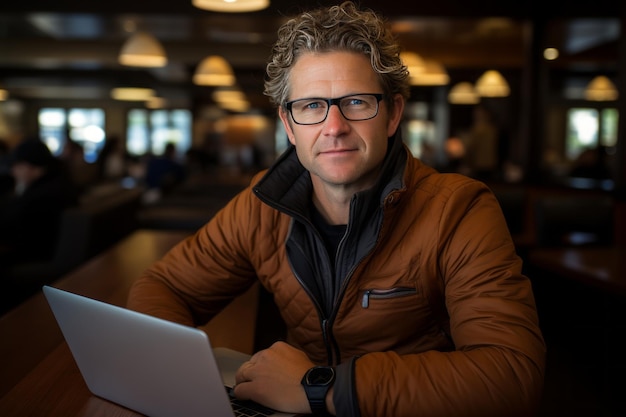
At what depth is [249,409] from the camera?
1307 mm

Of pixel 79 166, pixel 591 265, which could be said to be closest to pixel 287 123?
pixel 591 265

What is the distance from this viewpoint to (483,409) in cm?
126

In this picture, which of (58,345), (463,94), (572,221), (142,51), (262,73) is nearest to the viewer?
(58,345)

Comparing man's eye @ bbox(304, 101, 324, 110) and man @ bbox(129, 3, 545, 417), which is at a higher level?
man's eye @ bbox(304, 101, 324, 110)

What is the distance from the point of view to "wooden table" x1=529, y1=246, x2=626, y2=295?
2787 mm

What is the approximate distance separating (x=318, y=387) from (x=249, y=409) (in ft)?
0.46

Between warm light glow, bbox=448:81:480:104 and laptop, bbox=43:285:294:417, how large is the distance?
12193 mm

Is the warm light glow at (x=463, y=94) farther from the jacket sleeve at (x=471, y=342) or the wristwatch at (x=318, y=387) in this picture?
the wristwatch at (x=318, y=387)

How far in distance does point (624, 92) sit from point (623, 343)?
2.57 metres

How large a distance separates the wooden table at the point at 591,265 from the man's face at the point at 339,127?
1.53 m

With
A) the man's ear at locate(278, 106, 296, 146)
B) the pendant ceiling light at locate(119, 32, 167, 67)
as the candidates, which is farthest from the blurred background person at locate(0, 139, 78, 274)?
the man's ear at locate(278, 106, 296, 146)

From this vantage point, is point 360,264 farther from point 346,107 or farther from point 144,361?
point 144,361

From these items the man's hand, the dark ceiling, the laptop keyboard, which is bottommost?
the laptop keyboard

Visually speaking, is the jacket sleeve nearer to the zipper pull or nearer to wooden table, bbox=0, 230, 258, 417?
the zipper pull
